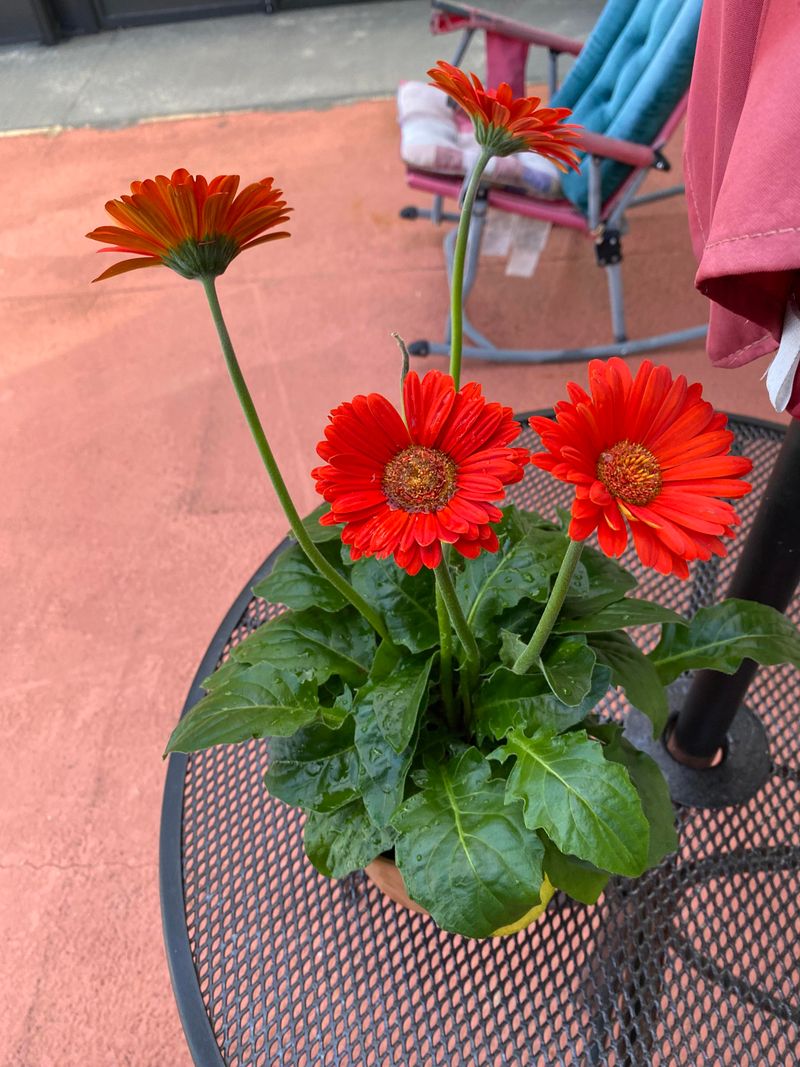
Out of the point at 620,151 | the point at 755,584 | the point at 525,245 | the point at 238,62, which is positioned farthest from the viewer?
the point at 238,62

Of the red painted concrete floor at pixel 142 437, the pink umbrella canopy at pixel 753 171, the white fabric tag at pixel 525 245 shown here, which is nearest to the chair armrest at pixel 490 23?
the white fabric tag at pixel 525 245

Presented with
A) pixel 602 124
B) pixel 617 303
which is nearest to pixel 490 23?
pixel 602 124

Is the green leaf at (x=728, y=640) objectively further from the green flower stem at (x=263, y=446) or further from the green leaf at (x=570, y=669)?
the green flower stem at (x=263, y=446)

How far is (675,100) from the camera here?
162cm

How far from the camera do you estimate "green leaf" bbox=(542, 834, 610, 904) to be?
53 cm

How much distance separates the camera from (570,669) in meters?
0.50

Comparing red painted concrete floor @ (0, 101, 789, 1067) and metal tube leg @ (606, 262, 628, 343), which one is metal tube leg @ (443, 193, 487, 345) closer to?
red painted concrete floor @ (0, 101, 789, 1067)

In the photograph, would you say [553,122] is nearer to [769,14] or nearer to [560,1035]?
[769,14]

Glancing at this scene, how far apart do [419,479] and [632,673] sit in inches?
10.2

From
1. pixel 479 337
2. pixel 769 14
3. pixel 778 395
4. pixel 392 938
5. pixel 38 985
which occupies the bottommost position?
pixel 38 985

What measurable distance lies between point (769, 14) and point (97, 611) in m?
1.45

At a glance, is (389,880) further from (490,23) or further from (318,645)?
(490,23)

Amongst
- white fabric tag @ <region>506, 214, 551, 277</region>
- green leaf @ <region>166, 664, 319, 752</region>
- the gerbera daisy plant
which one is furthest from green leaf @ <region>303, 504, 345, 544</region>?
white fabric tag @ <region>506, 214, 551, 277</region>

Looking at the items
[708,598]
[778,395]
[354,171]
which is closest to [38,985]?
[708,598]
